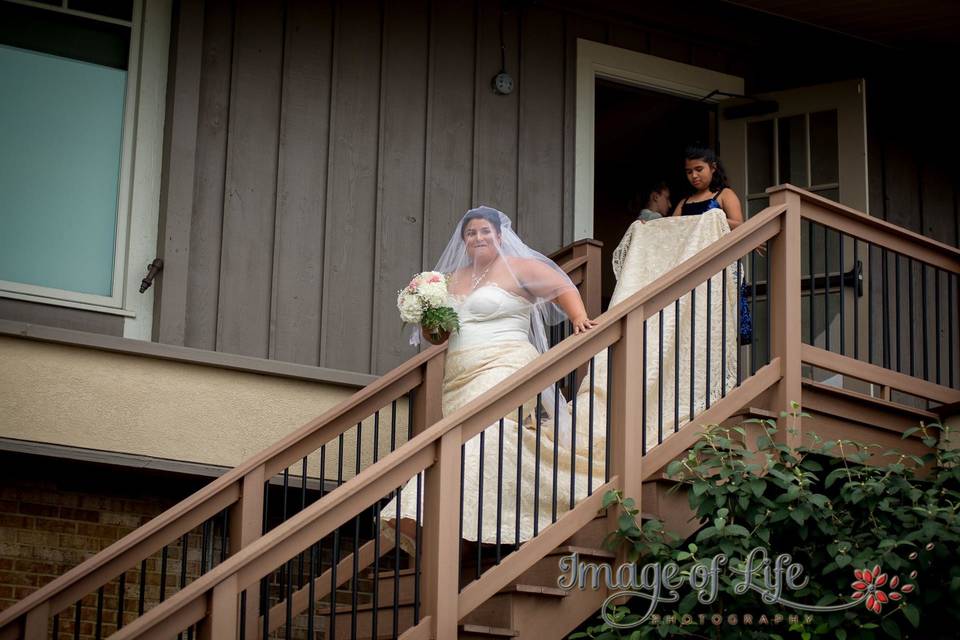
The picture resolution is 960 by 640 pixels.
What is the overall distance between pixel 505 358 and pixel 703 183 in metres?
1.93

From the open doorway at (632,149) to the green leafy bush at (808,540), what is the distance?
5.44m

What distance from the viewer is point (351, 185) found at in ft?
26.2

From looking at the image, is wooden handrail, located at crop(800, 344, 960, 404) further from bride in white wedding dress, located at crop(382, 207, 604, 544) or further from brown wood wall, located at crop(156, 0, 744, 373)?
brown wood wall, located at crop(156, 0, 744, 373)

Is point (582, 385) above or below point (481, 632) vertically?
above

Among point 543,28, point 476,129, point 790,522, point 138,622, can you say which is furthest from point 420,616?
point 543,28

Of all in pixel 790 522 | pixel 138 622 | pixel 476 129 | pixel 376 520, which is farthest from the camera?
pixel 476 129

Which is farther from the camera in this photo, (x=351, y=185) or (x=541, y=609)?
(x=351, y=185)

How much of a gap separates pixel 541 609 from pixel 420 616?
52 cm

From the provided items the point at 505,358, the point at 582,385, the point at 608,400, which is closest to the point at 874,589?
the point at 608,400

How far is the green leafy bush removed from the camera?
17.7 feet

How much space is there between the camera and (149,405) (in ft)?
22.5

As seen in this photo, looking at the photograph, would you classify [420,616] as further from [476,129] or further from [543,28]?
[543,28]

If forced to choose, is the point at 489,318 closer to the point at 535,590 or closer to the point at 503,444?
the point at 503,444

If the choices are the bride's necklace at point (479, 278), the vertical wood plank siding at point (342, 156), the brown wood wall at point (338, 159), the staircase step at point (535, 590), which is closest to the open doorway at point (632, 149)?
the vertical wood plank siding at point (342, 156)
